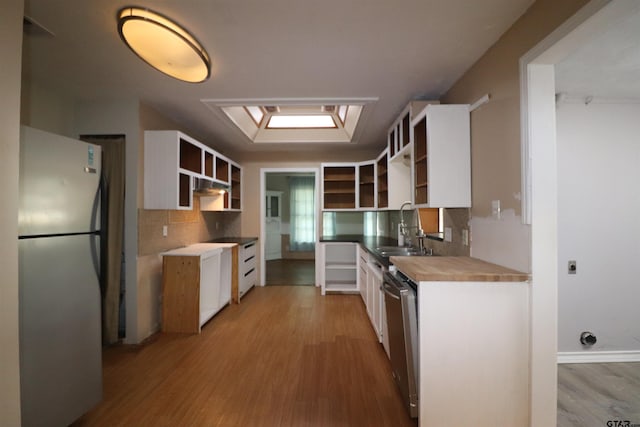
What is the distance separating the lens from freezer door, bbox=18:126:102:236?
1.31 m

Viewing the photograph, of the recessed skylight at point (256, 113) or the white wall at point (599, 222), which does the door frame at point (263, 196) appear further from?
the white wall at point (599, 222)

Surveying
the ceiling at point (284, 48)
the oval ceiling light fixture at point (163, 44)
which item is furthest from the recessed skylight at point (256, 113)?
the oval ceiling light fixture at point (163, 44)

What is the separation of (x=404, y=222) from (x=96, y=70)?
3.73 m

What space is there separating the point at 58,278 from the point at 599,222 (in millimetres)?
4051

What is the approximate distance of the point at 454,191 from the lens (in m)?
2.10

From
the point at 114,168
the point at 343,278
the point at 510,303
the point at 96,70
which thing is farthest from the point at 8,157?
the point at 343,278

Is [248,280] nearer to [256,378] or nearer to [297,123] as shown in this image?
[256,378]

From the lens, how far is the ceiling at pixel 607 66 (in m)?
1.51

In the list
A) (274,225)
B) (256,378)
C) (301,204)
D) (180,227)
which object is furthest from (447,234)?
(274,225)

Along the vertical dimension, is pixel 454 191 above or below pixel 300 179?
below

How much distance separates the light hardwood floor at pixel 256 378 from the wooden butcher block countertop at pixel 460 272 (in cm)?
99

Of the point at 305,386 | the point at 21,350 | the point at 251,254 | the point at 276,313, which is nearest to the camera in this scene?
the point at 21,350

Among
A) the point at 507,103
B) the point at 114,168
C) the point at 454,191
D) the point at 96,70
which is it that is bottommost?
the point at 454,191

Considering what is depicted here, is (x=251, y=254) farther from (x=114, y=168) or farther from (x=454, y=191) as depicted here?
(x=454, y=191)
